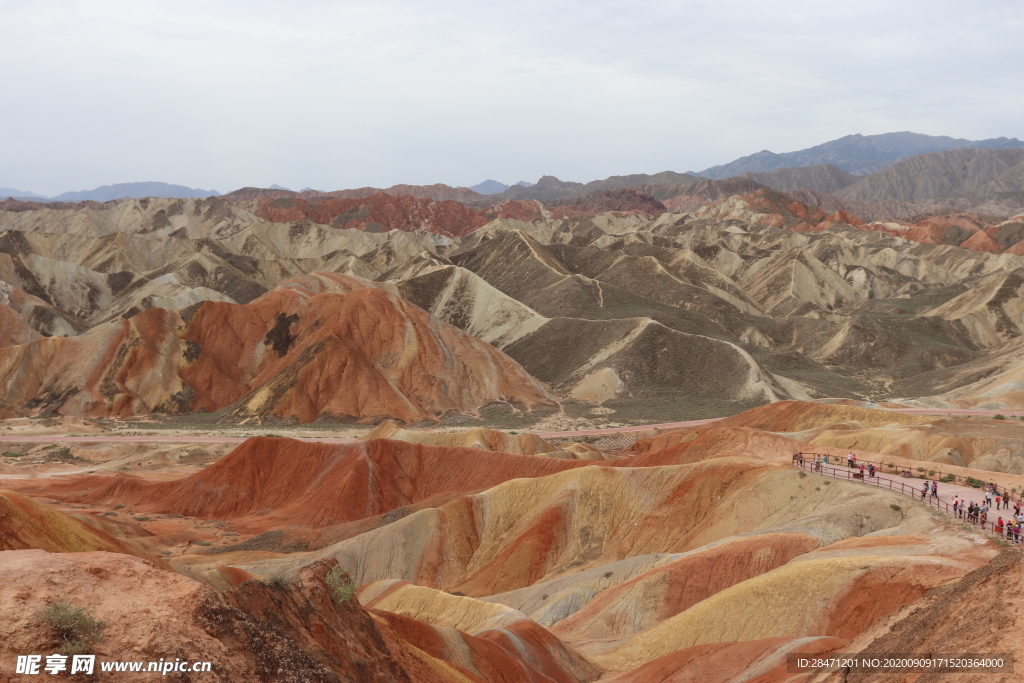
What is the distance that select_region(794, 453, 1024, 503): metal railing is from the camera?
32281mm

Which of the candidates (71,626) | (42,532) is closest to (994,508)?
(71,626)

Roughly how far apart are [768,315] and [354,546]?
106 meters

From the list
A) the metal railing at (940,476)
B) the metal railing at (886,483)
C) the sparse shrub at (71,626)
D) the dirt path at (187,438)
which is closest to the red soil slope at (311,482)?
the dirt path at (187,438)

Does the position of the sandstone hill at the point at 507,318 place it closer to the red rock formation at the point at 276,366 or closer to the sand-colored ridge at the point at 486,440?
the red rock formation at the point at 276,366

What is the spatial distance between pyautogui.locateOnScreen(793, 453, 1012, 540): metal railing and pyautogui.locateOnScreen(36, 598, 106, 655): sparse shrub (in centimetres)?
2813

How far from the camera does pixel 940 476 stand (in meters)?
37.2

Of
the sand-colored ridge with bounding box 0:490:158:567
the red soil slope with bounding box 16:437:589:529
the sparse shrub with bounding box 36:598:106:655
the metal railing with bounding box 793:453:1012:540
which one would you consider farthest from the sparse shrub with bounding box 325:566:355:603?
the red soil slope with bounding box 16:437:589:529

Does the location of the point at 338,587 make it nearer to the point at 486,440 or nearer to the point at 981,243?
the point at 486,440

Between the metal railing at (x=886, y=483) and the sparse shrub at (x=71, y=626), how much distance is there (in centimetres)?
2813

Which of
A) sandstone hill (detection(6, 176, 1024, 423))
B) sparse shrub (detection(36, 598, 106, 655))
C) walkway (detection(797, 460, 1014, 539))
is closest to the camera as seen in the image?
sparse shrub (detection(36, 598, 106, 655))

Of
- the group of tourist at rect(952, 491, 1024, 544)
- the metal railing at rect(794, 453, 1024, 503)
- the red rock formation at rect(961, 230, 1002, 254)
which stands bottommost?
the metal railing at rect(794, 453, 1024, 503)

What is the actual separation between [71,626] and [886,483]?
35137 millimetres

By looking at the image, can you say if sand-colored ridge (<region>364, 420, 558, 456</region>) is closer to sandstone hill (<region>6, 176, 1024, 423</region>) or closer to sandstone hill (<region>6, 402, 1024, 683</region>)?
sandstone hill (<region>6, 402, 1024, 683</region>)

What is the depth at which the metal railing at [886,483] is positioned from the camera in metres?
28.5
